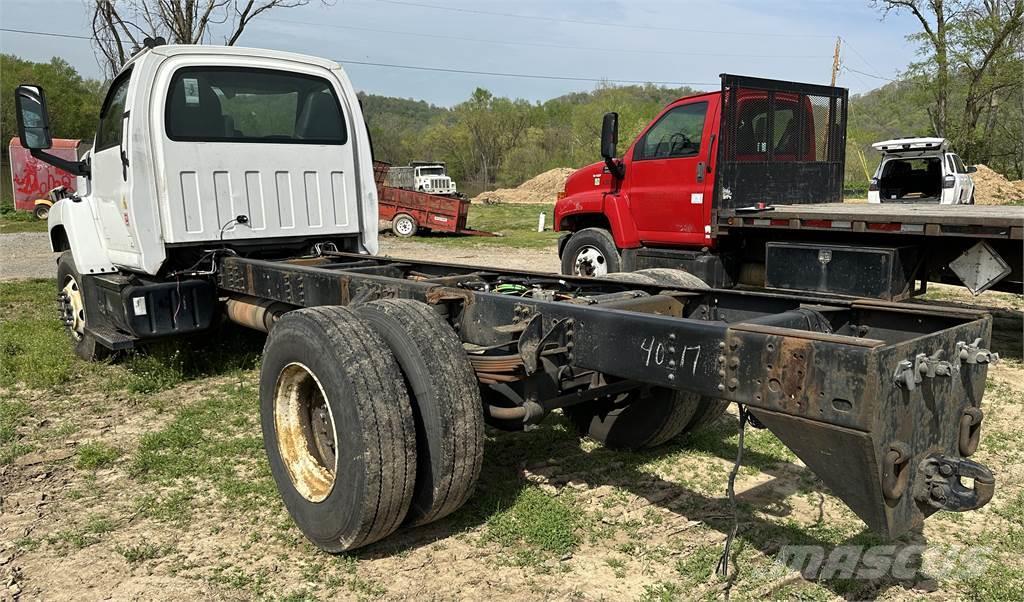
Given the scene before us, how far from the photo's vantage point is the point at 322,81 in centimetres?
605

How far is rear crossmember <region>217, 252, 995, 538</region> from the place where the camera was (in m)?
2.18

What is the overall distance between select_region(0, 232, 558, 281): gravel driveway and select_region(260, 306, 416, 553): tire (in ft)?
29.3

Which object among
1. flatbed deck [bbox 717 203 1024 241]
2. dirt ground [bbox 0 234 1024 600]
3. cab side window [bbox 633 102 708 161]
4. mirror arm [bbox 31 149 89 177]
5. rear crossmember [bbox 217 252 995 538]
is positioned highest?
cab side window [bbox 633 102 708 161]

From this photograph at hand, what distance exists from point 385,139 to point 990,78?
5330cm

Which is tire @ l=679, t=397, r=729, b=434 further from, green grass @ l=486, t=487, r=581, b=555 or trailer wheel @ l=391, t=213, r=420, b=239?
trailer wheel @ l=391, t=213, r=420, b=239

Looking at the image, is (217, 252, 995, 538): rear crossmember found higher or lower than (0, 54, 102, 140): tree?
lower

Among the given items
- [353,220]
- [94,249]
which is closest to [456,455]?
[353,220]

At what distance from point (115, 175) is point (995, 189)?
96.5 feet

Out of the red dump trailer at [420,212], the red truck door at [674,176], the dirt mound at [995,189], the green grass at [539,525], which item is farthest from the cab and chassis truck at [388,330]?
the dirt mound at [995,189]


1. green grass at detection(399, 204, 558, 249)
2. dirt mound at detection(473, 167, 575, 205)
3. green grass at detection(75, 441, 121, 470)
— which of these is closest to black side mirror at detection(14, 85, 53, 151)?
green grass at detection(75, 441, 121, 470)

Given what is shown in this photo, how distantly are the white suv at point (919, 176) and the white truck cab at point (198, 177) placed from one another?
1174cm

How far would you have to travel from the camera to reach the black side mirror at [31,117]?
18.1ft

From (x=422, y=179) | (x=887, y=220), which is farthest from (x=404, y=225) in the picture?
A: (x=887, y=220)

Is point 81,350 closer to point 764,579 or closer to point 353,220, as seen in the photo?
point 353,220
